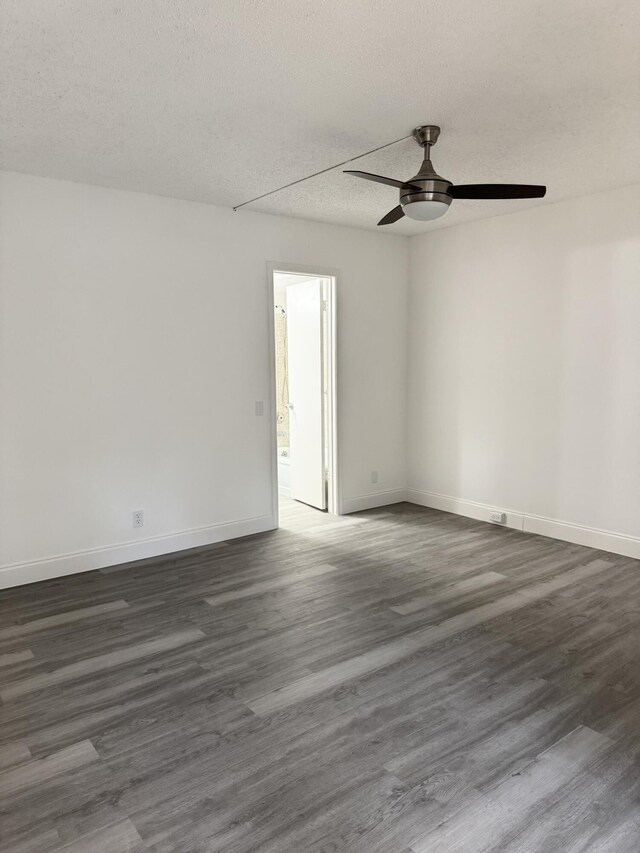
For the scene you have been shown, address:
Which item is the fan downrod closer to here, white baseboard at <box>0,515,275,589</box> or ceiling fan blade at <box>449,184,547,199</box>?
ceiling fan blade at <box>449,184,547,199</box>

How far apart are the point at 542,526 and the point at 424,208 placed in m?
2.92

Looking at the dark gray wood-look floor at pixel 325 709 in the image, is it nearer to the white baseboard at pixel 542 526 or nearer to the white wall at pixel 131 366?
the white baseboard at pixel 542 526

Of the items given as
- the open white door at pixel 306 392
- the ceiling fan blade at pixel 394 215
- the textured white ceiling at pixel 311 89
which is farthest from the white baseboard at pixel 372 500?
the textured white ceiling at pixel 311 89

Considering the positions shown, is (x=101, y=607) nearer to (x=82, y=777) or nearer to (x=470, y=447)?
(x=82, y=777)

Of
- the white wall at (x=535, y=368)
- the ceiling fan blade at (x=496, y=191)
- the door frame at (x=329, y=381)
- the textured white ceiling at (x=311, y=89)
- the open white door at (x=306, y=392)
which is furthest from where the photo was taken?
the open white door at (x=306, y=392)

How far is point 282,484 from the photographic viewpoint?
6.50 meters

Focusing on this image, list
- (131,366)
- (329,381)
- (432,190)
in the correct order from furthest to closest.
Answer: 1. (329,381)
2. (131,366)
3. (432,190)

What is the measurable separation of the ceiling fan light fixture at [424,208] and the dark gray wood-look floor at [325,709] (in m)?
2.23

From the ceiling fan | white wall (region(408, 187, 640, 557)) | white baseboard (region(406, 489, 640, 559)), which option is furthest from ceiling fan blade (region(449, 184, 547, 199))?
white baseboard (region(406, 489, 640, 559))

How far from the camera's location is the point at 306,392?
18.6ft

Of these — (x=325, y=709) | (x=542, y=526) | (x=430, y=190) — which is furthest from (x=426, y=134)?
(x=542, y=526)

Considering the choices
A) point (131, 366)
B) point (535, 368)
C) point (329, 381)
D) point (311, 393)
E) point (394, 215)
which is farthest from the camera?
point (311, 393)

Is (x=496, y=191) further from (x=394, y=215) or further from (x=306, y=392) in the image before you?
(x=306, y=392)

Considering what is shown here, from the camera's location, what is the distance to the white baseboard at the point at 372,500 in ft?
18.1
